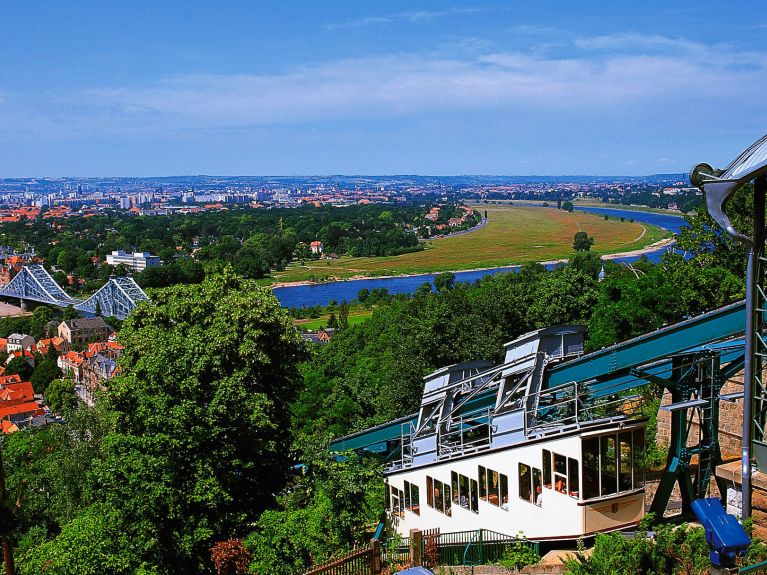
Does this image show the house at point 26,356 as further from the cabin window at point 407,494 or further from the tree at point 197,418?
the cabin window at point 407,494

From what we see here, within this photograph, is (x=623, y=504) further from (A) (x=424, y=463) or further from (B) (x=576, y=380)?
(A) (x=424, y=463)

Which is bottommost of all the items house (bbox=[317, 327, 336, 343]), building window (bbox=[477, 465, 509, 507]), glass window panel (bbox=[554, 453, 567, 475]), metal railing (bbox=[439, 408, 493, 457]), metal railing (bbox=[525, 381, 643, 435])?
house (bbox=[317, 327, 336, 343])

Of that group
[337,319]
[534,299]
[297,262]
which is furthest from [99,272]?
[534,299]

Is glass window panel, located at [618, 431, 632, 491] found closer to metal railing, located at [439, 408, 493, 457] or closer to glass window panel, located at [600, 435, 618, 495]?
glass window panel, located at [600, 435, 618, 495]

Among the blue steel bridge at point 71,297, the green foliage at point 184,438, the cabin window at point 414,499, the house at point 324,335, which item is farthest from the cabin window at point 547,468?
the blue steel bridge at point 71,297

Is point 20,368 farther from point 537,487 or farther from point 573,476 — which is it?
point 573,476

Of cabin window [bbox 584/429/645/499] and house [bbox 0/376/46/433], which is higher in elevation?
cabin window [bbox 584/429/645/499]

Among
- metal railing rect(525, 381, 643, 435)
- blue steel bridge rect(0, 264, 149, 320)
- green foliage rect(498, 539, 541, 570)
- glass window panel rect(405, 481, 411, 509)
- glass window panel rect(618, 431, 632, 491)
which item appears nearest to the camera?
green foliage rect(498, 539, 541, 570)

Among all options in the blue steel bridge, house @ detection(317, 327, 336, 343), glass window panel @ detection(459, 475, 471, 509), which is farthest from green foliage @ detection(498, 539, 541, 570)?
the blue steel bridge
